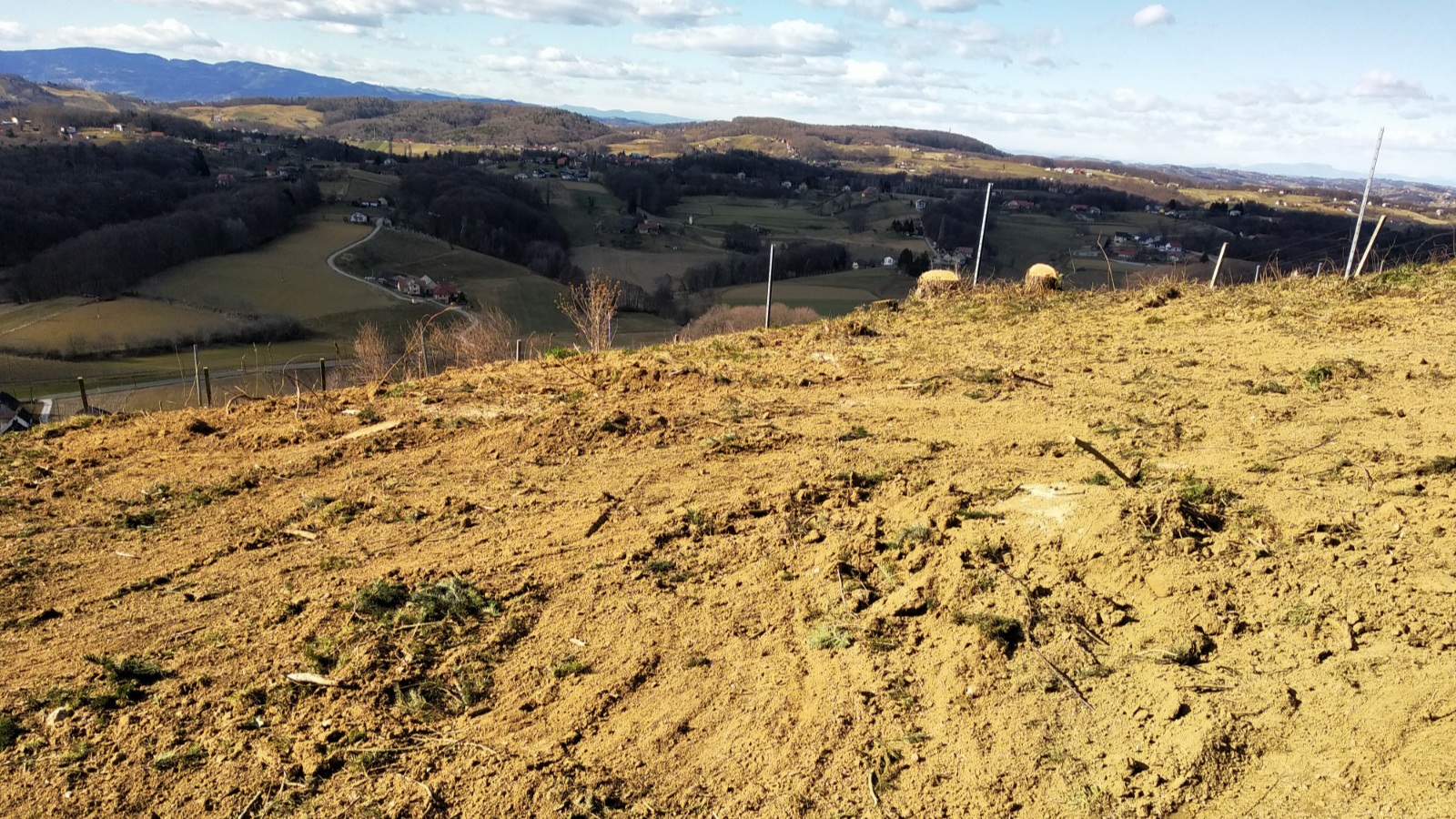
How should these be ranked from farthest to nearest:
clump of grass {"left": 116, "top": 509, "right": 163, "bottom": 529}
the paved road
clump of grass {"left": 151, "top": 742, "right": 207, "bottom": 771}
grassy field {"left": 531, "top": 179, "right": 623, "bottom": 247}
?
grassy field {"left": 531, "top": 179, "right": 623, "bottom": 247} → the paved road → clump of grass {"left": 116, "top": 509, "right": 163, "bottom": 529} → clump of grass {"left": 151, "top": 742, "right": 207, "bottom": 771}

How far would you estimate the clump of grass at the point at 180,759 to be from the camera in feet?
10.8

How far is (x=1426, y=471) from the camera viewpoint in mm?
4887

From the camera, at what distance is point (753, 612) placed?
4262 millimetres

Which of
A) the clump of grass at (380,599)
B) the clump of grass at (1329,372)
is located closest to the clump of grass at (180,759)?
the clump of grass at (380,599)

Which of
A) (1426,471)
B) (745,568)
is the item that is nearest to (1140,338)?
(1426,471)

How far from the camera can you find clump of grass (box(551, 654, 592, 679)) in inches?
152

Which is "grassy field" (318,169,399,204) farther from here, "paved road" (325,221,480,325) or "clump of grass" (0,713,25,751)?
"clump of grass" (0,713,25,751)

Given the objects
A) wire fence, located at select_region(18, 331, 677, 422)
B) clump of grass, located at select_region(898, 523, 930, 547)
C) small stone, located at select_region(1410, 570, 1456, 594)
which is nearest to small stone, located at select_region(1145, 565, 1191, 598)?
small stone, located at select_region(1410, 570, 1456, 594)

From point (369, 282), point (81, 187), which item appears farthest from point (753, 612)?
point (81, 187)

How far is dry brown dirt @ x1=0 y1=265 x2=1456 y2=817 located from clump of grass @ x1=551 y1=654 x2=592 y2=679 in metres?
0.03

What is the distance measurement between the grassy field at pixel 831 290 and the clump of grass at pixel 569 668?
40999 millimetres

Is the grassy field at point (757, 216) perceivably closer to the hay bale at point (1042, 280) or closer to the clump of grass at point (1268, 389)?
the hay bale at point (1042, 280)

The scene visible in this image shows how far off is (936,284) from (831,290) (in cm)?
4154

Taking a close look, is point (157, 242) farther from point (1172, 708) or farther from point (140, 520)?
point (1172, 708)
